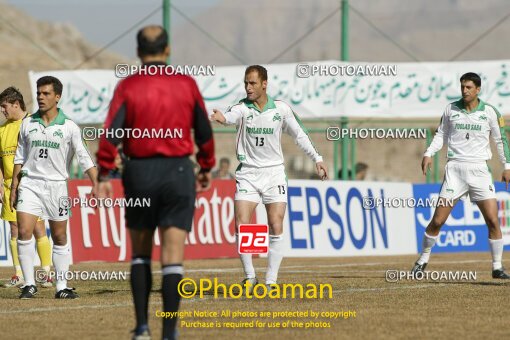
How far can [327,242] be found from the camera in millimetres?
22859

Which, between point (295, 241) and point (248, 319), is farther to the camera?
point (295, 241)

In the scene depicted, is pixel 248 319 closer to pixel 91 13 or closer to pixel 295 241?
pixel 295 241

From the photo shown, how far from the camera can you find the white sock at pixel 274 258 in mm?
13703

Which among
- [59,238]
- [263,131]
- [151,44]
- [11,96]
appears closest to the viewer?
[151,44]

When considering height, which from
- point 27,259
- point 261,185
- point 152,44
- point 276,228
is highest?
point 152,44

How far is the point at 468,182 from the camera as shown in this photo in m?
15.6

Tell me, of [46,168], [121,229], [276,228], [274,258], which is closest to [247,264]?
[274,258]

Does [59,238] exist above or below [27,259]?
above

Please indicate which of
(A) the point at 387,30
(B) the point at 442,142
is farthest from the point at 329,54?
(B) the point at 442,142

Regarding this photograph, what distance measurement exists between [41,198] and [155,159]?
4.55m

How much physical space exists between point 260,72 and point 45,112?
230 cm

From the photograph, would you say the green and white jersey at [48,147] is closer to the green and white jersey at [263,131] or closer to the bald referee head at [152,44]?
the green and white jersey at [263,131]

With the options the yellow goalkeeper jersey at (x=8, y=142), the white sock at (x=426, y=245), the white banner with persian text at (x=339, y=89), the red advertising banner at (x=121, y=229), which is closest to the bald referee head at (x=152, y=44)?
the yellow goalkeeper jersey at (x=8, y=142)

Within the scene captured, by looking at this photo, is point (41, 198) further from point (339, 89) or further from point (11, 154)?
point (339, 89)
